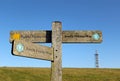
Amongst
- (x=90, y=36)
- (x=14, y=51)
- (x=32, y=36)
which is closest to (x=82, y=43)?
(x=90, y=36)

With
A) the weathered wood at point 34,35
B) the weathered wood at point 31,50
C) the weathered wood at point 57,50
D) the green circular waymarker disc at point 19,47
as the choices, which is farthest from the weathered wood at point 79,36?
the green circular waymarker disc at point 19,47

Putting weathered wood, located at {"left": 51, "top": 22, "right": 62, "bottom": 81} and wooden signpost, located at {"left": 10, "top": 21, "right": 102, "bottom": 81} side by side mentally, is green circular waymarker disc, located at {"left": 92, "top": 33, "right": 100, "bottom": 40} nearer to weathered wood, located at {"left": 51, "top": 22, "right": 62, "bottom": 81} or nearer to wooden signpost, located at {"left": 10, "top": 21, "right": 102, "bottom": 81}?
wooden signpost, located at {"left": 10, "top": 21, "right": 102, "bottom": 81}

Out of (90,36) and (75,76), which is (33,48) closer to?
(90,36)

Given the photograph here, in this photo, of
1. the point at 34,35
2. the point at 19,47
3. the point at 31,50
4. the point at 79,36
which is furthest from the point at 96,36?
the point at 19,47

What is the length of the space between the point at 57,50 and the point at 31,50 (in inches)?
32.6

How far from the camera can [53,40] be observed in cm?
747

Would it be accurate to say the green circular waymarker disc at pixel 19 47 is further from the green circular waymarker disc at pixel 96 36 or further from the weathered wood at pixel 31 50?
the green circular waymarker disc at pixel 96 36

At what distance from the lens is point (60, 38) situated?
7.54 metres

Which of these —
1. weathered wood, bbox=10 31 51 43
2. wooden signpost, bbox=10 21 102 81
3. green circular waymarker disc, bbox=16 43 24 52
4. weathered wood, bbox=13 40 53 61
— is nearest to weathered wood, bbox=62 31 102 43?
wooden signpost, bbox=10 21 102 81

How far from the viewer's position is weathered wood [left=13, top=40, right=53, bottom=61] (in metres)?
6.42

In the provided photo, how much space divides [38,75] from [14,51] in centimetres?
3322

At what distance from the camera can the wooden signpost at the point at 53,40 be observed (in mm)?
7027

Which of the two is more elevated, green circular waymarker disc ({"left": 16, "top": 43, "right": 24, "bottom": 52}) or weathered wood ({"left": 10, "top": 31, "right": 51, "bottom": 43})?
weathered wood ({"left": 10, "top": 31, "right": 51, "bottom": 43})

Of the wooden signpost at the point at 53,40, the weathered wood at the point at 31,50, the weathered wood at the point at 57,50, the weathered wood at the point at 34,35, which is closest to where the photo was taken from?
the weathered wood at the point at 31,50
